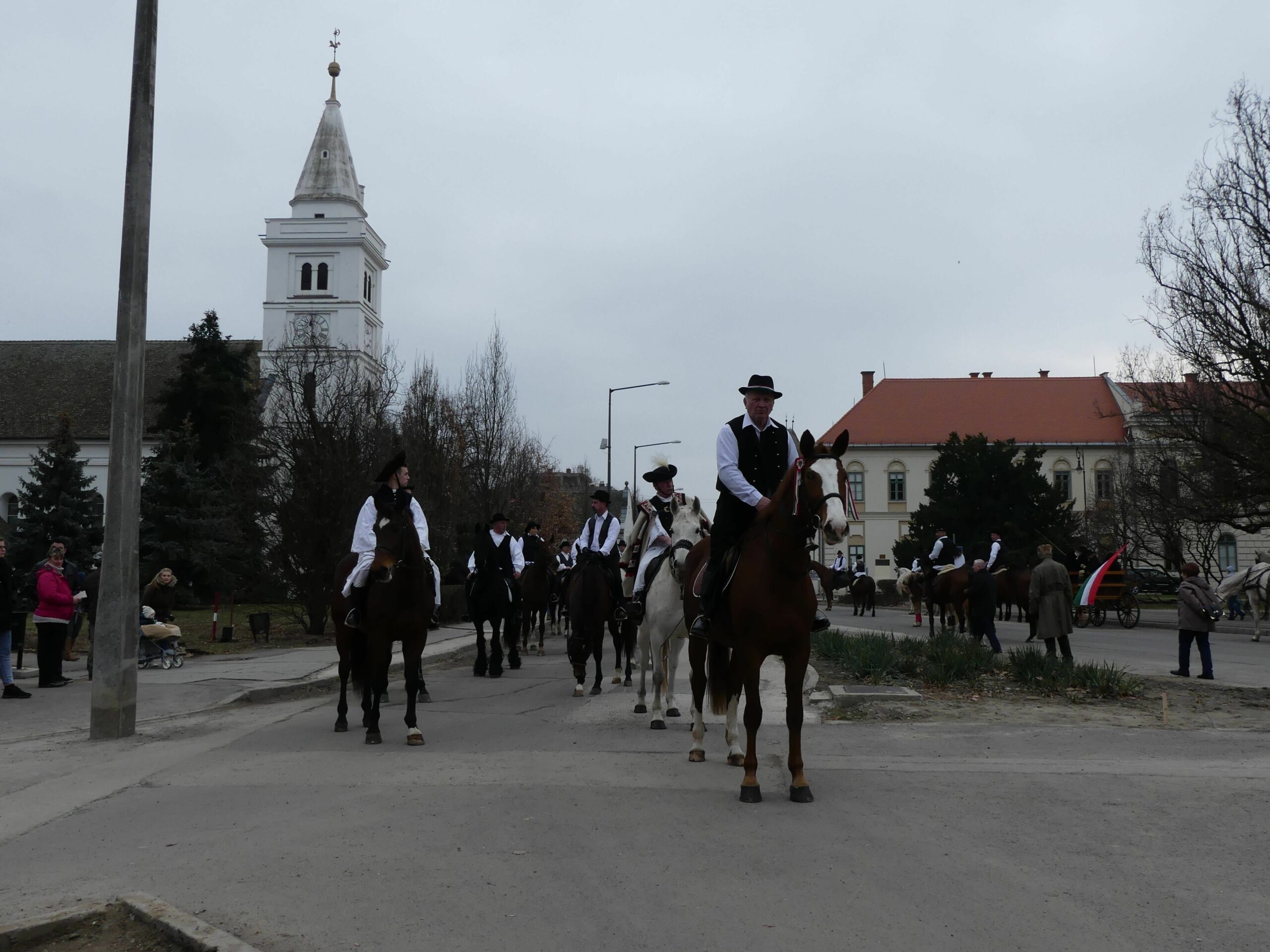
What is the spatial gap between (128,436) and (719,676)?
622 cm

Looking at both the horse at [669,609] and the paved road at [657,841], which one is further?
the horse at [669,609]

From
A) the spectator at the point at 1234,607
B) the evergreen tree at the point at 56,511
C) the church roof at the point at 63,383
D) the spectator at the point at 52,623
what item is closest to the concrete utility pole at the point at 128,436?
the spectator at the point at 52,623

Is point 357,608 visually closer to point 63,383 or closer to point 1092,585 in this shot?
point 1092,585

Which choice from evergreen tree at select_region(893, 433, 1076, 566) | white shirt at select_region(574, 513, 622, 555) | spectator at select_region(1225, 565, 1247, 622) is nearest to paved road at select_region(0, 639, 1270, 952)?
white shirt at select_region(574, 513, 622, 555)

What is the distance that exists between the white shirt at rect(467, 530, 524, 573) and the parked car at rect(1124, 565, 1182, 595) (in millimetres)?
23089

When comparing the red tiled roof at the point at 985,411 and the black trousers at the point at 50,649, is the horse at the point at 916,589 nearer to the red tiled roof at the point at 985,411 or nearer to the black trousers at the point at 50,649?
the black trousers at the point at 50,649

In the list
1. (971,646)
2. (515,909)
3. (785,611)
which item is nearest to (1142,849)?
(785,611)

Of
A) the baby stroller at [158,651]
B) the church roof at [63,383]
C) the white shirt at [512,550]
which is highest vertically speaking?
the church roof at [63,383]

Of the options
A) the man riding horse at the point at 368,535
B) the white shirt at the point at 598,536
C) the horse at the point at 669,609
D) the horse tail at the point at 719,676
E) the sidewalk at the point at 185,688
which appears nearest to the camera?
the horse tail at the point at 719,676

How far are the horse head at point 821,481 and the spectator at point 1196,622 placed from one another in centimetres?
1048

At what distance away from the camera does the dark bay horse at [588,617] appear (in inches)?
523

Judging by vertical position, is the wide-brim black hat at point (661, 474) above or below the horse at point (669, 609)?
above

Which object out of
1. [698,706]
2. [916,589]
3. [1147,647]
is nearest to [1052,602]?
[1147,647]

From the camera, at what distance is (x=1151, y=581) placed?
46156mm
